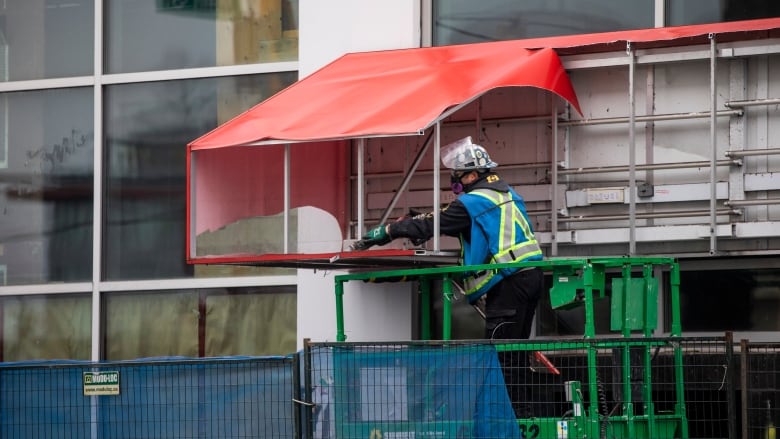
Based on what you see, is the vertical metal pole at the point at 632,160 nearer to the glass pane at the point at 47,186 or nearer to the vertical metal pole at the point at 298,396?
the vertical metal pole at the point at 298,396

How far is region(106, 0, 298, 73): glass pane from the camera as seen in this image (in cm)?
1268

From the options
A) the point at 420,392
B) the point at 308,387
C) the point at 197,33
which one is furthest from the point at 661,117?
the point at 197,33

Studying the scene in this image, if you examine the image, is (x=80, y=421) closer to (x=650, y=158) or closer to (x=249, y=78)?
(x=249, y=78)

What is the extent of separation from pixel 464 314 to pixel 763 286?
2.53 metres

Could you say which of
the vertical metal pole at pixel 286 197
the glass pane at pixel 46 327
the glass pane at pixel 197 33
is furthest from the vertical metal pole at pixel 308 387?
the glass pane at pixel 46 327

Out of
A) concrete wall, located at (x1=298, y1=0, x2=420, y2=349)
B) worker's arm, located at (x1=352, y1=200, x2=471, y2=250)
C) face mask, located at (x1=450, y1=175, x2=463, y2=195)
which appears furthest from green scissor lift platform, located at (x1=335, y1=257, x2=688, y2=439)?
concrete wall, located at (x1=298, y1=0, x2=420, y2=349)

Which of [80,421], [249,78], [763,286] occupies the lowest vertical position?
[80,421]

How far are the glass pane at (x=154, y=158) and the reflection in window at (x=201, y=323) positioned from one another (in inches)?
11.1

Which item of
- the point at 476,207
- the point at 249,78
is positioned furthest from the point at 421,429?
the point at 249,78

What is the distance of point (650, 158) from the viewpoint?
36.1 ft

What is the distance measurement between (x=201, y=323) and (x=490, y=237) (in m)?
3.68

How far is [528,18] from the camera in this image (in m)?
11.9

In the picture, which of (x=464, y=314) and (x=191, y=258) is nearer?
(x=191, y=258)

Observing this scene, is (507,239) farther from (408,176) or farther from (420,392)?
(420,392)
